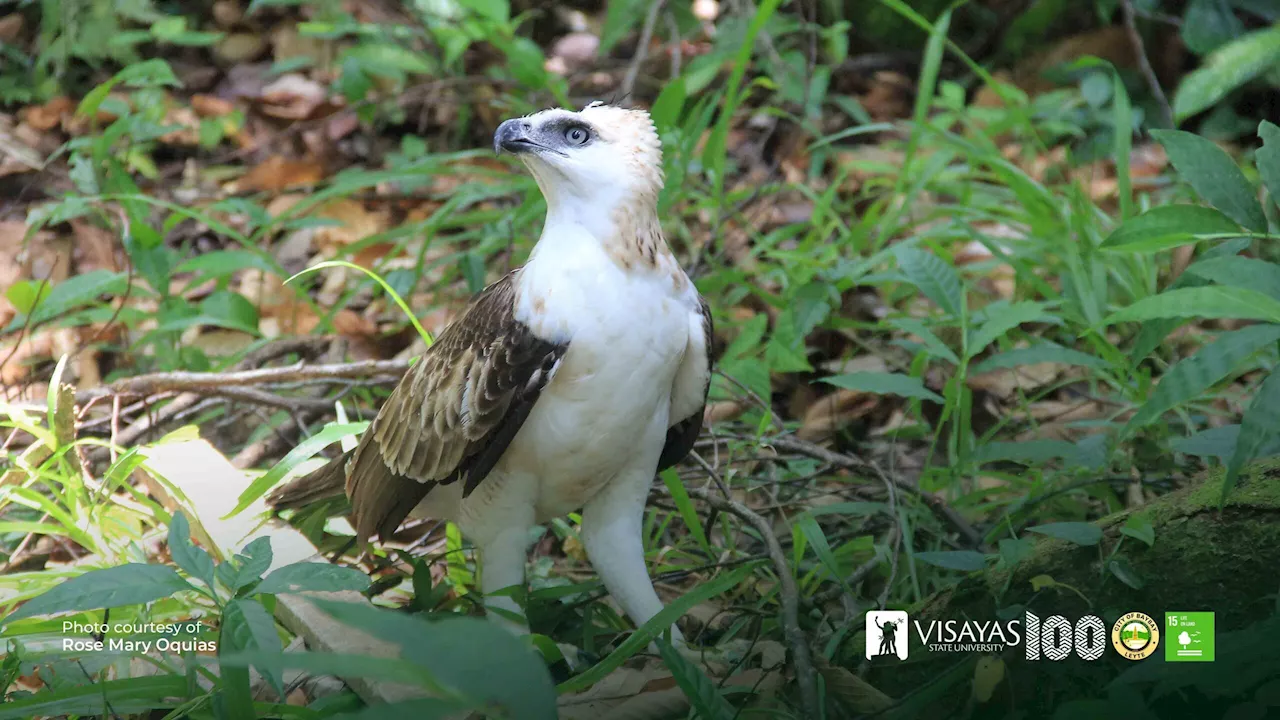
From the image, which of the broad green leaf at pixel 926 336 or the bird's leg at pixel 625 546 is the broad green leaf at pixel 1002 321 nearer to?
the broad green leaf at pixel 926 336

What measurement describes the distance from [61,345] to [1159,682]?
13.6ft

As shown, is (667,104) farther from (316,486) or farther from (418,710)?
(418,710)

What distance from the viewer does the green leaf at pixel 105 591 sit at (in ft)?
7.17

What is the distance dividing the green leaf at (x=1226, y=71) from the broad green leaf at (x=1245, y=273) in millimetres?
2219

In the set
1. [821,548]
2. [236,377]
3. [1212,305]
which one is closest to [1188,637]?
[1212,305]

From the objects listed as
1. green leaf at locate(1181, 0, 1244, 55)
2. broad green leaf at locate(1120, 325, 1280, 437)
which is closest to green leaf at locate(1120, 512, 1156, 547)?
broad green leaf at locate(1120, 325, 1280, 437)

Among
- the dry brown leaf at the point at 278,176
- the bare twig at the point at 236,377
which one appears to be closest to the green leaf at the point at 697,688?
the bare twig at the point at 236,377

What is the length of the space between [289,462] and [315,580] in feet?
2.67

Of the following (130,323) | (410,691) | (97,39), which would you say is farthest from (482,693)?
(97,39)

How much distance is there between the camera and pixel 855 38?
6258 millimetres

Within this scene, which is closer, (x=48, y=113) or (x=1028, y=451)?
(x=1028, y=451)

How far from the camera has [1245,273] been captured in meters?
2.12

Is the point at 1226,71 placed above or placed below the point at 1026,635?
above

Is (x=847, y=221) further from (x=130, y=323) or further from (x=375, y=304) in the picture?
(x=130, y=323)
